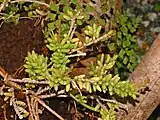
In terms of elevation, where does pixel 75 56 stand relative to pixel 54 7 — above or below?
below

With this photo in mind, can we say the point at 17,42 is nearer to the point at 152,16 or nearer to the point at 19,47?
the point at 19,47

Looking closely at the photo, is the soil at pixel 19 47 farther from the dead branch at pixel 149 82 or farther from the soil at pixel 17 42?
the dead branch at pixel 149 82

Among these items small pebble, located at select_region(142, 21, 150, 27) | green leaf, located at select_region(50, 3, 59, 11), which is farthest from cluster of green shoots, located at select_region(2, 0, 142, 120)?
small pebble, located at select_region(142, 21, 150, 27)

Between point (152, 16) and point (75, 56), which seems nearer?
point (75, 56)

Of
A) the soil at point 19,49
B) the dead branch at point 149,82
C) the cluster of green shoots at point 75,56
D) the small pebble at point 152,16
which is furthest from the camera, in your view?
the small pebble at point 152,16

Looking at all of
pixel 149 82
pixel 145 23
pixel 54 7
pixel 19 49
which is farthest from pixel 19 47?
pixel 145 23

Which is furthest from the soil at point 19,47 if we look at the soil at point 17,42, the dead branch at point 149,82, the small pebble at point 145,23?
the small pebble at point 145,23

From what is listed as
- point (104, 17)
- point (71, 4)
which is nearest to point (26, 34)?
point (71, 4)

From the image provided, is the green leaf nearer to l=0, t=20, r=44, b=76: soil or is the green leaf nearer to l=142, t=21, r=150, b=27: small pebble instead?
l=0, t=20, r=44, b=76: soil
